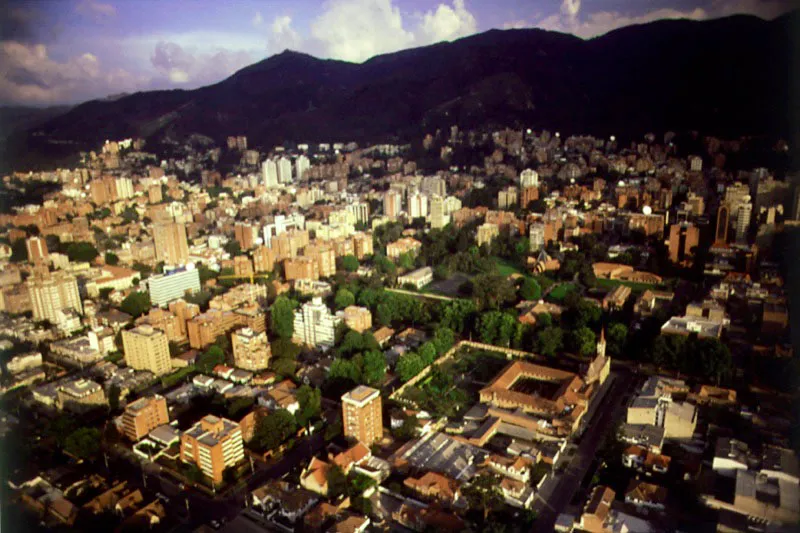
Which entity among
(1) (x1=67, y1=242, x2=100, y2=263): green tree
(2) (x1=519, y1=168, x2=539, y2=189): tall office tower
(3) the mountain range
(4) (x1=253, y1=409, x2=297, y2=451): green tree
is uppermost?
(3) the mountain range

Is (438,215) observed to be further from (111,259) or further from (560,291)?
(111,259)

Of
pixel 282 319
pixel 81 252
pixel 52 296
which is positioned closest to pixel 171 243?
pixel 81 252

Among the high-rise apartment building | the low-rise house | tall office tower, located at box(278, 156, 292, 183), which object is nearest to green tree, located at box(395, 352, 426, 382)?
the low-rise house

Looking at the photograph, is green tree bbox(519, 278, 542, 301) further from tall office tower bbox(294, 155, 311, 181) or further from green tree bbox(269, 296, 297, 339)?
tall office tower bbox(294, 155, 311, 181)

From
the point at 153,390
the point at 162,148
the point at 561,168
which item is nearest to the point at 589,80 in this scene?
the point at 561,168

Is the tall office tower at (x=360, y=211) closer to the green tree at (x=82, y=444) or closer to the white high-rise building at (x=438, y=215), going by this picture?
the white high-rise building at (x=438, y=215)

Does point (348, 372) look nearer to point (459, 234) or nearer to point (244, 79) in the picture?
point (459, 234)
